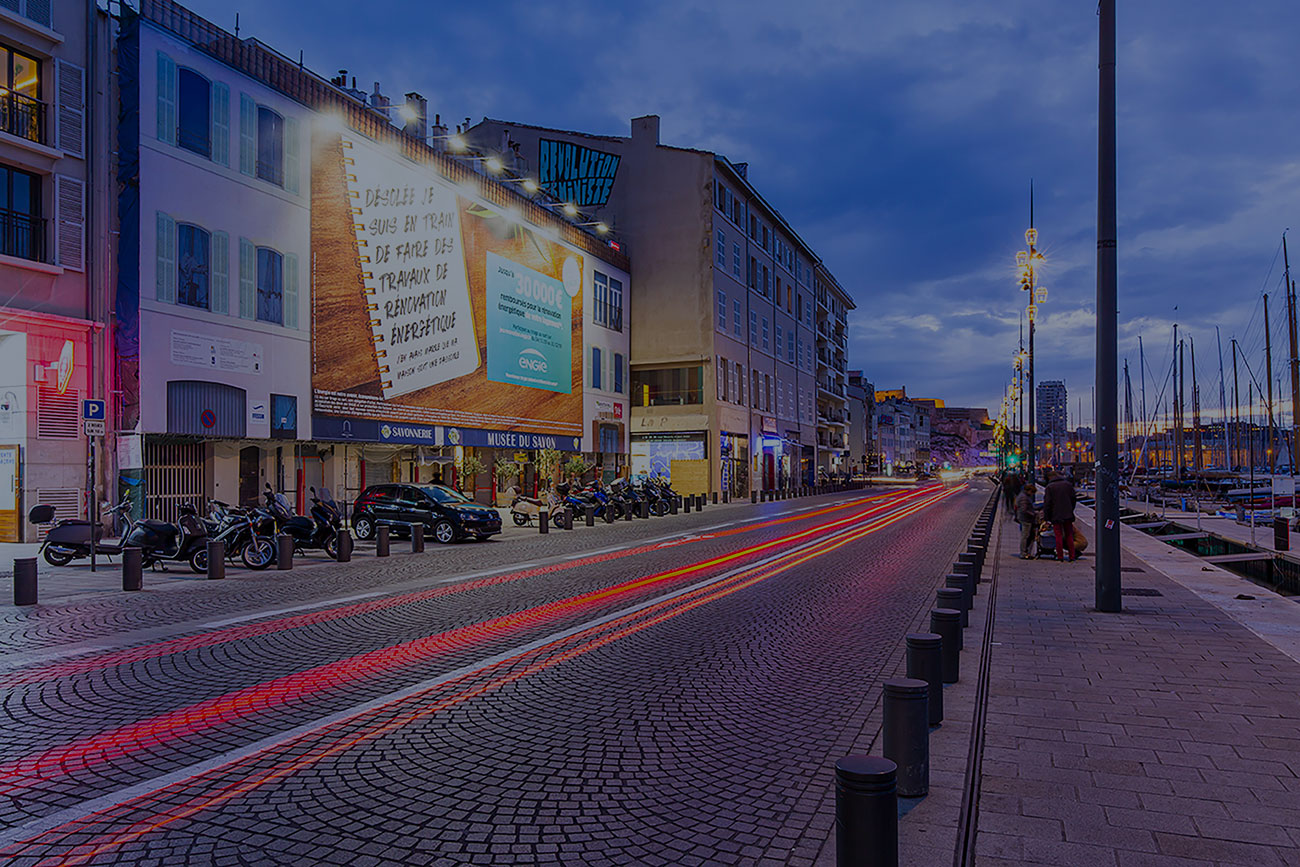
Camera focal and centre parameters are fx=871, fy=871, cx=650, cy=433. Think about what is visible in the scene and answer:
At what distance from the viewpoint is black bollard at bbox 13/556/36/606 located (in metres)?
10.8

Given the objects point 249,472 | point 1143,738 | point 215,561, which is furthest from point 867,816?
point 249,472

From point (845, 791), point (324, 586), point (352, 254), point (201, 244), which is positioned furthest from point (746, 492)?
point (845, 791)

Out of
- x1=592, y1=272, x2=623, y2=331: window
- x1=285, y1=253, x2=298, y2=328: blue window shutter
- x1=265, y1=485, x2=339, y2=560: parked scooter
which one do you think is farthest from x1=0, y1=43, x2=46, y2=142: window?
x1=592, y1=272, x2=623, y2=331: window

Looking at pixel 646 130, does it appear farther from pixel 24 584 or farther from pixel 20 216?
pixel 24 584

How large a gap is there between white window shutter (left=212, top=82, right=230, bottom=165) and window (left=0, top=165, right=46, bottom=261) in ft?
14.1

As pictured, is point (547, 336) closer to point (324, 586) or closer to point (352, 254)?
point (352, 254)

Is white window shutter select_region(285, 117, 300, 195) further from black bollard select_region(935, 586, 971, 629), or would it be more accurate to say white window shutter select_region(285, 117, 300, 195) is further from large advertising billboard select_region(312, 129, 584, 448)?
black bollard select_region(935, 586, 971, 629)

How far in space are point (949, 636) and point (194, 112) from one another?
22383mm

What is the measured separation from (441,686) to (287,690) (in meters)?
1.12

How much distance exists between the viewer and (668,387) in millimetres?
48250

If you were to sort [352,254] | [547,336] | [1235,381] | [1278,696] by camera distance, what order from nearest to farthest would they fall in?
[1278,696]
[352,254]
[547,336]
[1235,381]

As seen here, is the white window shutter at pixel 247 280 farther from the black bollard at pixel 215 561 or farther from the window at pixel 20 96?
the black bollard at pixel 215 561

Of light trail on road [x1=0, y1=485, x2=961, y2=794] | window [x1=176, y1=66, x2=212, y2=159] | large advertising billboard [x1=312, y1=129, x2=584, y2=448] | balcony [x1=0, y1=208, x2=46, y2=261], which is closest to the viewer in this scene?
light trail on road [x1=0, y1=485, x2=961, y2=794]

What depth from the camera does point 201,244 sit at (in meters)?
21.8
